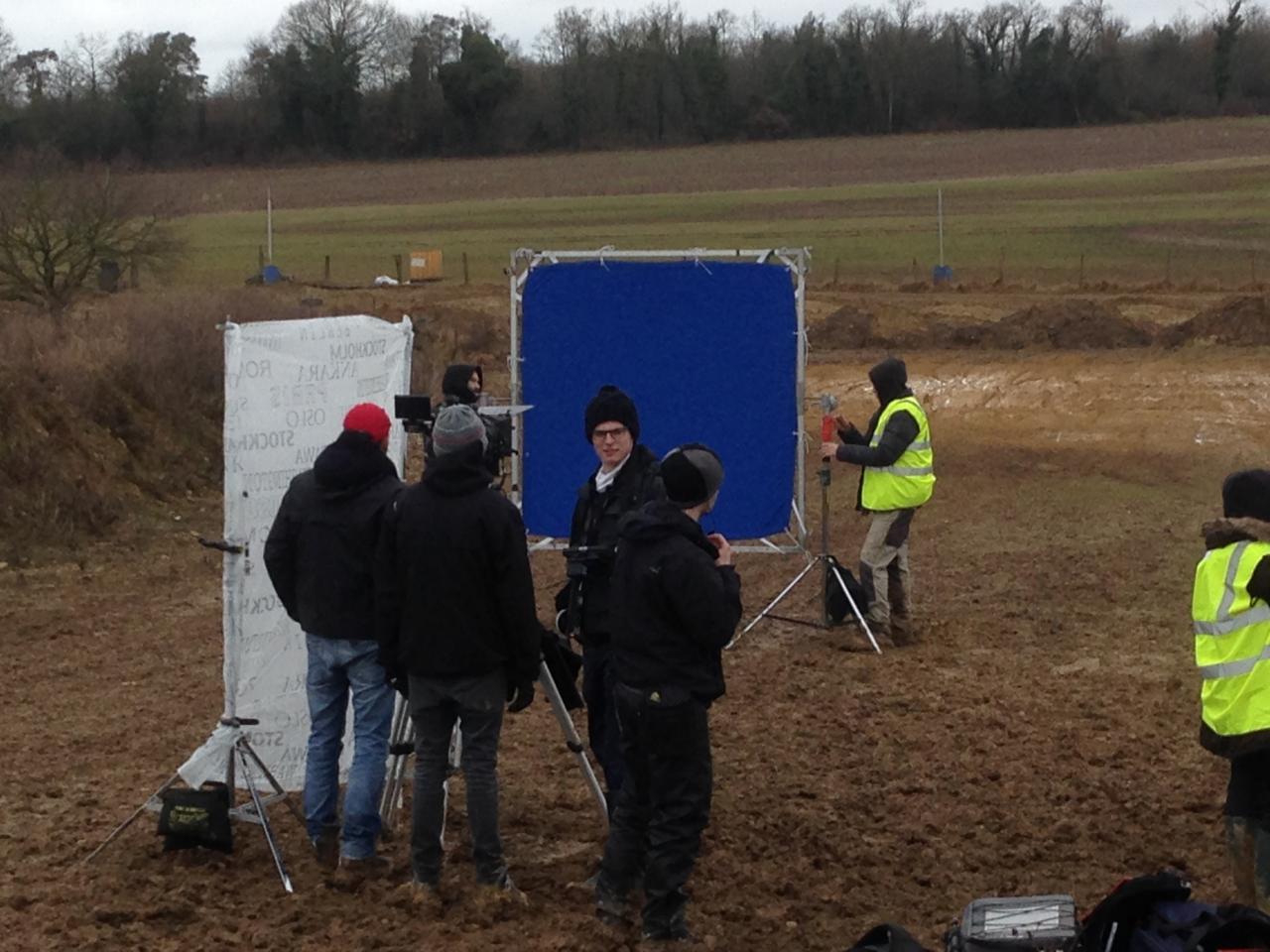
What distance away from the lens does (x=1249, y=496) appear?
6238mm

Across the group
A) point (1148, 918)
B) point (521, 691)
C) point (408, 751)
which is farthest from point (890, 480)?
point (1148, 918)

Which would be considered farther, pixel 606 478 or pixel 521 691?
pixel 606 478

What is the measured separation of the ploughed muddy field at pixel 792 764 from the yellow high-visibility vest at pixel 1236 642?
1.18 meters

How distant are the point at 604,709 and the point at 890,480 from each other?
457 cm

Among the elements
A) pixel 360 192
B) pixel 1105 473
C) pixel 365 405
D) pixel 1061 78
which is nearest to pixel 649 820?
pixel 365 405

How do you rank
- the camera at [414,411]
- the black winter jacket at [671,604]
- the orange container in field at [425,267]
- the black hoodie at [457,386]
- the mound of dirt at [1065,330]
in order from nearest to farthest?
1. the black winter jacket at [671,604]
2. the camera at [414,411]
3. the black hoodie at [457,386]
4. the mound of dirt at [1065,330]
5. the orange container in field at [425,267]

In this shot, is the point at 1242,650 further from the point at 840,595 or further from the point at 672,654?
the point at 840,595

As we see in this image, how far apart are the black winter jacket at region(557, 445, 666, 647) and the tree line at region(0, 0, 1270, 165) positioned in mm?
78640

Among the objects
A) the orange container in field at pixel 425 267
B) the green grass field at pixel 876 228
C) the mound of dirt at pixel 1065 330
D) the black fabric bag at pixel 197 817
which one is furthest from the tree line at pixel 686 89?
the black fabric bag at pixel 197 817

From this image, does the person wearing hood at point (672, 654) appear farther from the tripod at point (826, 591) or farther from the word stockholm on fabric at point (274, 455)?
the tripod at point (826, 591)

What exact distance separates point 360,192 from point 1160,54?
4230 centimetres

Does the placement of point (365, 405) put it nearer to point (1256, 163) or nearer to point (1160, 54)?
point (1256, 163)

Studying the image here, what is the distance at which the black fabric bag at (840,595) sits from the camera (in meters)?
11.6

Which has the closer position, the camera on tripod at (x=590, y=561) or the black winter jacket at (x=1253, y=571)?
the black winter jacket at (x=1253, y=571)
